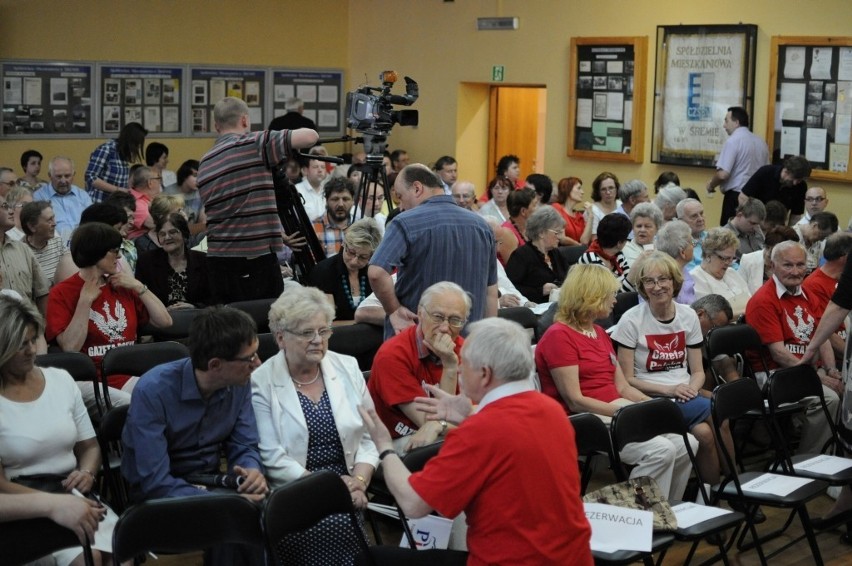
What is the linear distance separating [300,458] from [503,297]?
268 centimetres

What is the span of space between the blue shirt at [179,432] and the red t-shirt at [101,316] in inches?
45.4

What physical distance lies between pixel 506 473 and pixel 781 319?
3184mm

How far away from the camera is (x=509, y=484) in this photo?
8.89 ft

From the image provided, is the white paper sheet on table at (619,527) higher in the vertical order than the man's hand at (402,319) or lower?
lower

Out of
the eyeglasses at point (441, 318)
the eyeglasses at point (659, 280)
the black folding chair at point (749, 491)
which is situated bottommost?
the black folding chair at point (749, 491)

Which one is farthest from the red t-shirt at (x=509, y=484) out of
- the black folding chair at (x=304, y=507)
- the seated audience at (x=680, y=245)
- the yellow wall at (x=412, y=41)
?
the yellow wall at (x=412, y=41)

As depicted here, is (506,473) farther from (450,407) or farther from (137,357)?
(137,357)

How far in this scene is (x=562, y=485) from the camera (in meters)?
2.75

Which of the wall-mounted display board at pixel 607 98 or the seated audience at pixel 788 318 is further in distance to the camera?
the wall-mounted display board at pixel 607 98

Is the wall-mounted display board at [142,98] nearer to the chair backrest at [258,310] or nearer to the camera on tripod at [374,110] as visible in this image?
the camera on tripod at [374,110]

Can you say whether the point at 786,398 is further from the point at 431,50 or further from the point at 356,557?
the point at 431,50

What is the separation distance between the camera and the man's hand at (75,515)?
3037 mm

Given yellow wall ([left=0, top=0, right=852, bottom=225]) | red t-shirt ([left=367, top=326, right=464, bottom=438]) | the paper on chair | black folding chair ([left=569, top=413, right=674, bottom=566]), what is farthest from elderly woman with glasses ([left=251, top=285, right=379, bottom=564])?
yellow wall ([left=0, top=0, right=852, bottom=225])

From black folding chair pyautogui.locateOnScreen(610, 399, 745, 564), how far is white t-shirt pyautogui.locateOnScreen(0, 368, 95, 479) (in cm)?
181
